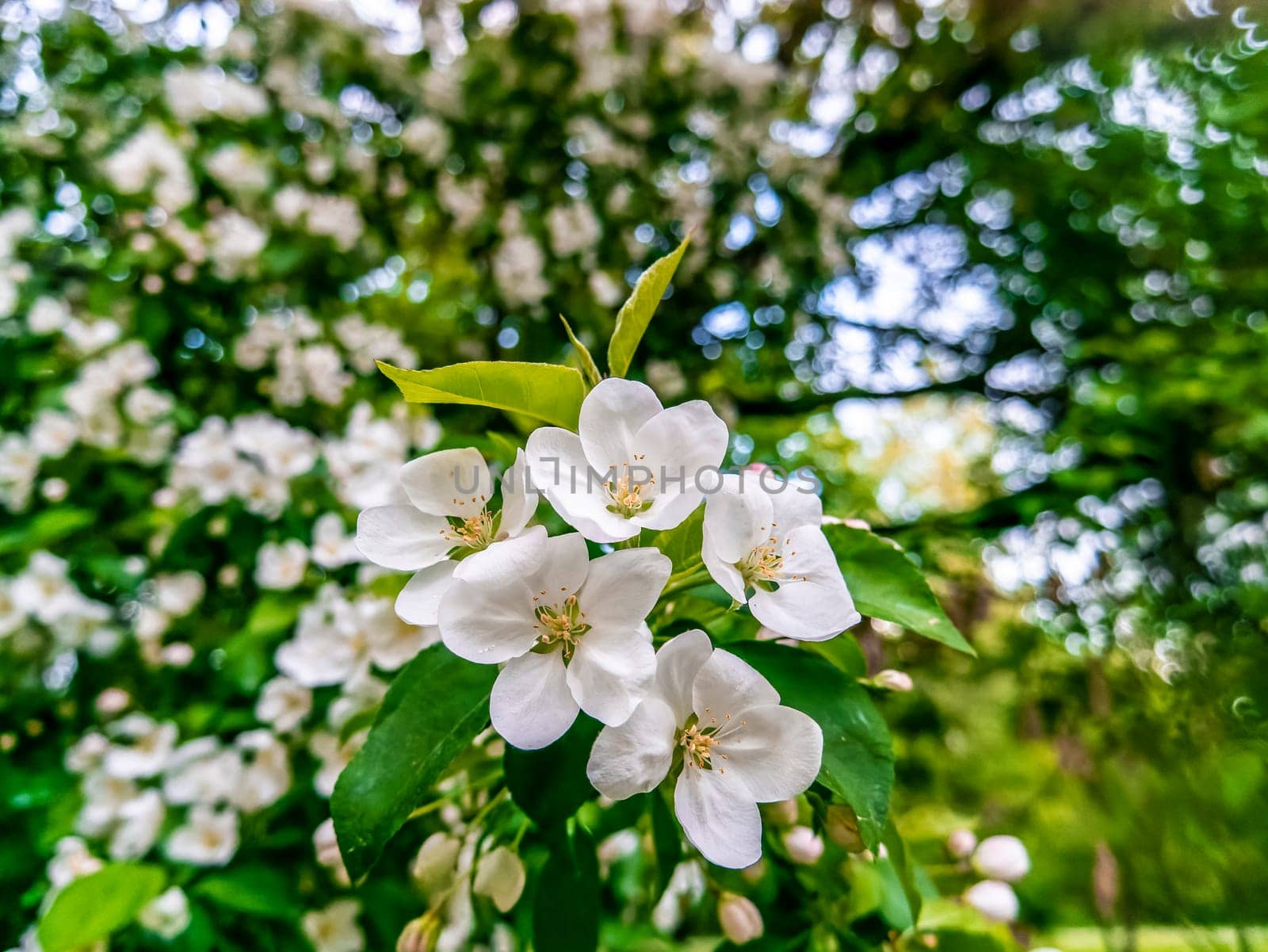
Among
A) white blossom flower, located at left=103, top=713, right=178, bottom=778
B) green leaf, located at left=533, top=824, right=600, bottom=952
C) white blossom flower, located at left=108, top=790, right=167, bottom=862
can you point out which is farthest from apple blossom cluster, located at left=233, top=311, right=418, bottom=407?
green leaf, located at left=533, top=824, right=600, bottom=952

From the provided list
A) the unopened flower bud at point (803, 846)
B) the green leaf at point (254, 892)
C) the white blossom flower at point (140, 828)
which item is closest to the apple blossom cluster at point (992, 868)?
the unopened flower bud at point (803, 846)

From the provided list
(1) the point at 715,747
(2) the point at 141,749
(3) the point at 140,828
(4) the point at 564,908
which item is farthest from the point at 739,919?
(2) the point at 141,749

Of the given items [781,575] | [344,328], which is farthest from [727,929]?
[344,328]

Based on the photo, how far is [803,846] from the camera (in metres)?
0.65

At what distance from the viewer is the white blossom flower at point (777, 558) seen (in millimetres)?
473

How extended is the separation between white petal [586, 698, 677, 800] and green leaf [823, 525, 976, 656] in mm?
179

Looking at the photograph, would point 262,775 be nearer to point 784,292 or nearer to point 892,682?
point 892,682

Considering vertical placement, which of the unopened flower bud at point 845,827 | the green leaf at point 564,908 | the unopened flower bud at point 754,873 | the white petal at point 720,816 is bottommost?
the unopened flower bud at point 754,873

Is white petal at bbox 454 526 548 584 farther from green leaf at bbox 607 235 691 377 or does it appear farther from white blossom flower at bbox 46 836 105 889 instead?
white blossom flower at bbox 46 836 105 889

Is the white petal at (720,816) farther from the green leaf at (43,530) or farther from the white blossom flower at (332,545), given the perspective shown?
the green leaf at (43,530)

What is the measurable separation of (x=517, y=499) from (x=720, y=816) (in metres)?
0.25

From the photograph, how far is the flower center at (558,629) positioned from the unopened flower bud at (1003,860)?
61 cm

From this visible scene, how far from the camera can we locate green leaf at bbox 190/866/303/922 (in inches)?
33.6

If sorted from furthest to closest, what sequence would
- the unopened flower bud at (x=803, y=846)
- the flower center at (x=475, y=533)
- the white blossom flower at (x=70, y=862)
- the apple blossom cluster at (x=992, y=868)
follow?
the white blossom flower at (x=70, y=862)
the apple blossom cluster at (x=992, y=868)
the unopened flower bud at (x=803, y=846)
the flower center at (x=475, y=533)
